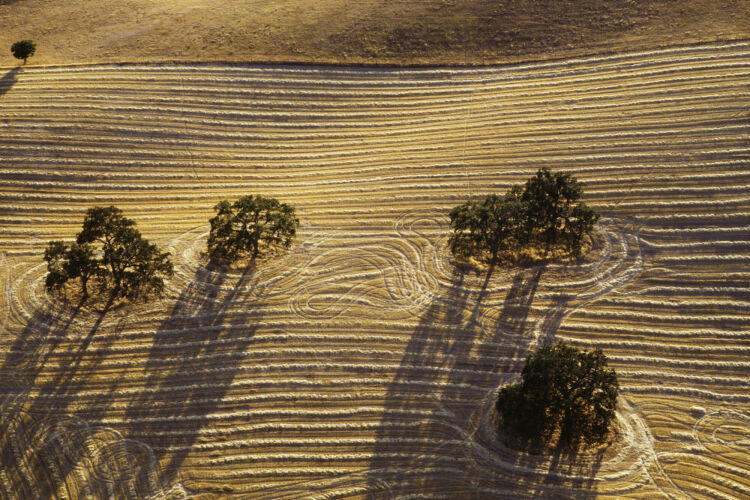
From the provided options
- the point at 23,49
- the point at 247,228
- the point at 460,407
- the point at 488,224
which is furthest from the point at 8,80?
the point at 460,407

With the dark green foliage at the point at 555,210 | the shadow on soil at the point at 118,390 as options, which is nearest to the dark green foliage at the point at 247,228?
the shadow on soil at the point at 118,390

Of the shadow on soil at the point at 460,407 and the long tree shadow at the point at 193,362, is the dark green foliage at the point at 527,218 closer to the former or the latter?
the shadow on soil at the point at 460,407

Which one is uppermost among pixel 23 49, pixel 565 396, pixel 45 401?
pixel 23 49

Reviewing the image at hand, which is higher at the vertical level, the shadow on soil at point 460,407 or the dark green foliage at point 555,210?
the dark green foliage at point 555,210

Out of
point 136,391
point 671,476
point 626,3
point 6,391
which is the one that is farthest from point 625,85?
point 6,391

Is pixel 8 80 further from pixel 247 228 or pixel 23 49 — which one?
pixel 247 228

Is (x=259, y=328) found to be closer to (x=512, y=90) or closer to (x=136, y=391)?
(x=136, y=391)

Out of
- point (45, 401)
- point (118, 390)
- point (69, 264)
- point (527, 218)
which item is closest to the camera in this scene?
point (45, 401)
